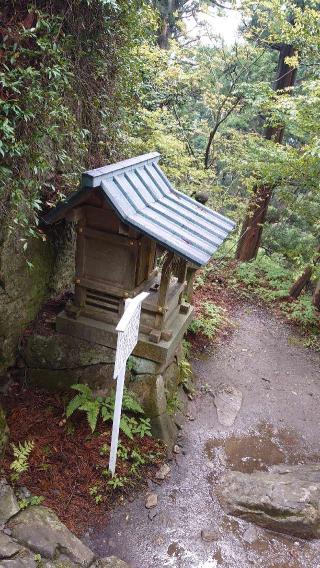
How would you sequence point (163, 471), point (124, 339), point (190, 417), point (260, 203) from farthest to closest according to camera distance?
point (260, 203) < point (190, 417) < point (163, 471) < point (124, 339)

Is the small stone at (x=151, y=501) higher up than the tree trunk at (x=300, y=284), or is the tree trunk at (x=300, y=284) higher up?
the tree trunk at (x=300, y=284)

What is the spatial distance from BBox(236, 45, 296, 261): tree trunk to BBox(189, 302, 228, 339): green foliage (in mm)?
3736

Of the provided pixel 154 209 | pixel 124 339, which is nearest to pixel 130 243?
pixel 154 209

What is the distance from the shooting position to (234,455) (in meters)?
5.63

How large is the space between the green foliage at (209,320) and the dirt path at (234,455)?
1.42 ft

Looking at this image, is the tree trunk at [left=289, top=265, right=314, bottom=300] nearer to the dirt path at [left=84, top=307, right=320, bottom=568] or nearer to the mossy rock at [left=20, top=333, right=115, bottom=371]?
the dirt path at [left=84, top=307, right=320, bottom=568]

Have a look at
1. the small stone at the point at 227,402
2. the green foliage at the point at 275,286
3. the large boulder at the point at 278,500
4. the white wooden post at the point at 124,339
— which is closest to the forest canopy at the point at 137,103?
the green foliage at the point at 275,286

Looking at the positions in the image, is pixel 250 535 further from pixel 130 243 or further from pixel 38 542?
pixel 130 243

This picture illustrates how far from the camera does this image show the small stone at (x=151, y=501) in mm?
4512

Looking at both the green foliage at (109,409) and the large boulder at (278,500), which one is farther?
the green foliage at (109,409)

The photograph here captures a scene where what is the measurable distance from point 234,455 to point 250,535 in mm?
1360

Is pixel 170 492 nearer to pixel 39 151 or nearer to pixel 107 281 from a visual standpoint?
pixel 107 281

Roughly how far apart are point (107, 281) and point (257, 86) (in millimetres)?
7145

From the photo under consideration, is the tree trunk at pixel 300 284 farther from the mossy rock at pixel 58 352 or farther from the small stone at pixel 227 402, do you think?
the mossy rock at pixel 58 352
